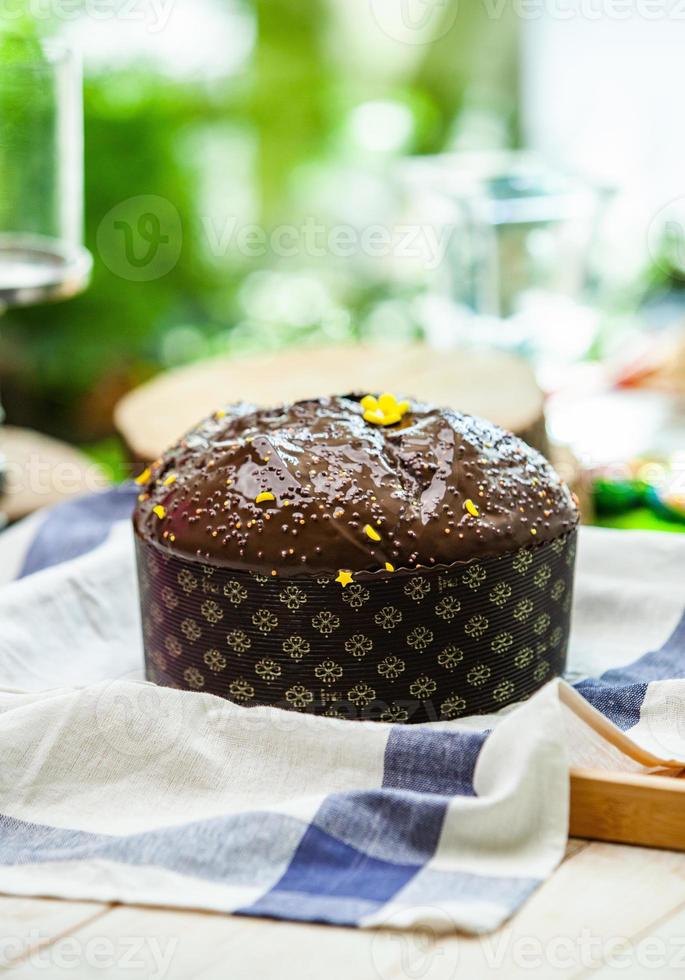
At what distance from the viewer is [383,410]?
1.12 m

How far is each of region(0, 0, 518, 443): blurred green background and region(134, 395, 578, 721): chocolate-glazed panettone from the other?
2.67m

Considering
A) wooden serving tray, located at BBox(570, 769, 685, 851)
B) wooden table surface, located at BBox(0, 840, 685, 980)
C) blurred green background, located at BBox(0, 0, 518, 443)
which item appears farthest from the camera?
blurred green background, located at BBox(0, 0, 518, 443)

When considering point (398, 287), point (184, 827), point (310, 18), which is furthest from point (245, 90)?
point (184, 827)

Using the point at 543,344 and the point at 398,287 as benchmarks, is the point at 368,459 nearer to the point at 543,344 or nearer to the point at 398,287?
the point at 543,344

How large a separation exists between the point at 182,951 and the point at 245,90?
3484 millimetres

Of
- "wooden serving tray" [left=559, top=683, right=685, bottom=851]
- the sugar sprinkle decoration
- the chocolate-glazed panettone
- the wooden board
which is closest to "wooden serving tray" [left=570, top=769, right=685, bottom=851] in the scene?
"wooden serving tray" [left=559, top=683, right=685, bottom=851]

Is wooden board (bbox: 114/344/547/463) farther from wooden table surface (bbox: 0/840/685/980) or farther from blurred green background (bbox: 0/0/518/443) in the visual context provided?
blurred green background (bbox: 0/0/518/443)

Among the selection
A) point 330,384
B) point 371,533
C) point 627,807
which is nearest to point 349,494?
point 371,533

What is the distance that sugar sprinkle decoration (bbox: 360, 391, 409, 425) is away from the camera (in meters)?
1.11

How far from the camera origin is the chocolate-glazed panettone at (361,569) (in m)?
0.98

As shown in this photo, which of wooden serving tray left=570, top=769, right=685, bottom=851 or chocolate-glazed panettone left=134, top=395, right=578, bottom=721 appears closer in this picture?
wooden serving tray left=570, top=769, right=685, bottom=851

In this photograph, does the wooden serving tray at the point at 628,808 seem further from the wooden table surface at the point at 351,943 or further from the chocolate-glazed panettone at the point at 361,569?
the chocolate-glazed panettone at the point at 361,569

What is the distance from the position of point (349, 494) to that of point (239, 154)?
3.07 metres

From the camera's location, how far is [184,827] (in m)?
0.89
